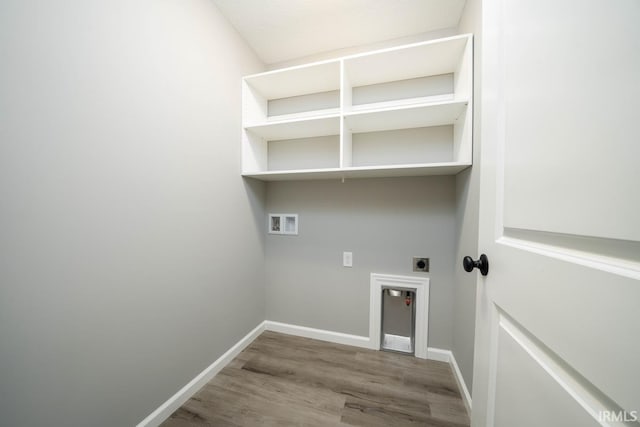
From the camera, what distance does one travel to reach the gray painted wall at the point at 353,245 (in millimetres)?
1647

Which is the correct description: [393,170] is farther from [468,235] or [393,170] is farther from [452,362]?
[452,362]

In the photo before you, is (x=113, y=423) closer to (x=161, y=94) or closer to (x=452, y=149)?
(x=161, y=94)

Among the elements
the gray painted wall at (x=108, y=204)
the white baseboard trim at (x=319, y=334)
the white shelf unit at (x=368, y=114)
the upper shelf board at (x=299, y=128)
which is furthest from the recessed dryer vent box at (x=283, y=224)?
the white baseboard trim at (x=319, y=334)

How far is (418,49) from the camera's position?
53.2 inches

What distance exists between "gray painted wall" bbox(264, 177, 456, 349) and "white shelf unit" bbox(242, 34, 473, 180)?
0.19m

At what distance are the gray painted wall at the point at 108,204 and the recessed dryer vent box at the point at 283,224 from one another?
0.59 meters

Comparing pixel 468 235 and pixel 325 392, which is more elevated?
pixel 468 235

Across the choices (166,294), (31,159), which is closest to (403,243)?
(166,294)

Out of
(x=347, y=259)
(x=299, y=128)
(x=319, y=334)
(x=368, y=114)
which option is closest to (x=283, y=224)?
(x=347, y=259)

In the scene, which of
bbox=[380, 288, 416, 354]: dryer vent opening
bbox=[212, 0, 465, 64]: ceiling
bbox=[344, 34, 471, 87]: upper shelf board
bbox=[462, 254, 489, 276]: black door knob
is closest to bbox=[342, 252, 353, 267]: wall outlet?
bbox=[380, 288, 416, 354]: dryer vent opening

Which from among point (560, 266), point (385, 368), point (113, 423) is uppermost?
point (560, 266)

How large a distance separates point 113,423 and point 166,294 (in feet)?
1.77

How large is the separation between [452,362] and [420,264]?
0.71m

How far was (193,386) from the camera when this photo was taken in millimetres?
1332
